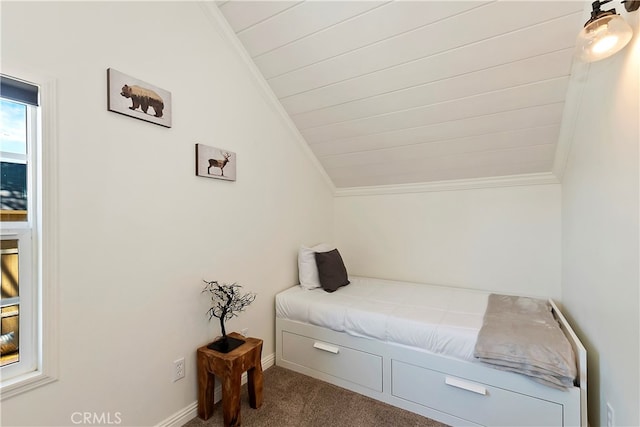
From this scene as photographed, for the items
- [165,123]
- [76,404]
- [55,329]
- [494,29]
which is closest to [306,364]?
[76,404]

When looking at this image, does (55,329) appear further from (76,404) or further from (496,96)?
(496,96)

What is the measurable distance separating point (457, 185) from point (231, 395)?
240cm

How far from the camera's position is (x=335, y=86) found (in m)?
2.08

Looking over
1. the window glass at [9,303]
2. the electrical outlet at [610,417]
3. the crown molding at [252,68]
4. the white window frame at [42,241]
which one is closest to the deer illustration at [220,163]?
the crown molding at [252,68]

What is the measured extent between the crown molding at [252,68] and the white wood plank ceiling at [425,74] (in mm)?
42

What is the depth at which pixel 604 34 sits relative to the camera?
1021mm

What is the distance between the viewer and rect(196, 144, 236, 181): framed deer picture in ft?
5.76

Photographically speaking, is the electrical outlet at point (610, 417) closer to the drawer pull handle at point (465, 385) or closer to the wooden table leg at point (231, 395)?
the drawer pull handle at point (465, 385)

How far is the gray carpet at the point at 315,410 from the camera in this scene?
1.67 metres

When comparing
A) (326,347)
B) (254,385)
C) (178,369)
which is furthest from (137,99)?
(326,347)

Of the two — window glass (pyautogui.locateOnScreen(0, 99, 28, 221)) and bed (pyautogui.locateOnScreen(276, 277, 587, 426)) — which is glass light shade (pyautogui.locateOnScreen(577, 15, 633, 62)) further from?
window glass (pyautogui.locateOnScreen(0, 99, 28, 221))

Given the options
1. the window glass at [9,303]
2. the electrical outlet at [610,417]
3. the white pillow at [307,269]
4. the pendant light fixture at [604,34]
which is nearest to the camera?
the pendant light fixture at [604,34]

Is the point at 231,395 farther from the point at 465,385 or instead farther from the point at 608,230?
the point at 608,230

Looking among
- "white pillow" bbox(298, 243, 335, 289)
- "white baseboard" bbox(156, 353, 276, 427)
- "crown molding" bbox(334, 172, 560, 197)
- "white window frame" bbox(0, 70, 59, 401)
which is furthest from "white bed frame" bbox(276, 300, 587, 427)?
"white window frame" bbox(0, 70, 59, 401)
